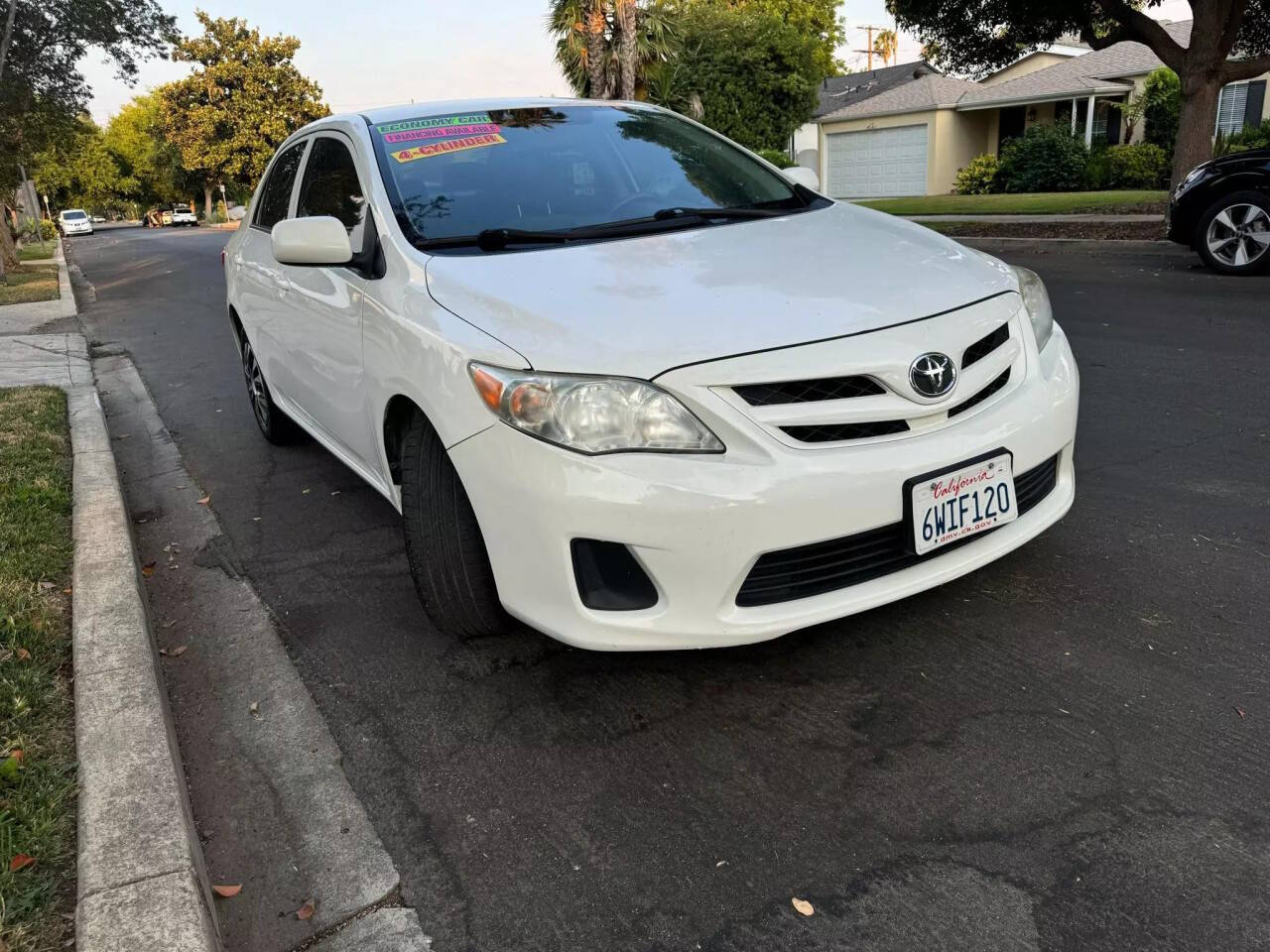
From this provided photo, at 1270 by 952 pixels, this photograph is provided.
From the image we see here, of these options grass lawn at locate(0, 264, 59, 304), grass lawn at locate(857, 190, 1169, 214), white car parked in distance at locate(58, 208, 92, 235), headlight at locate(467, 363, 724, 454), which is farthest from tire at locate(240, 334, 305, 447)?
white car parked in distance at locate(58, 208, 92, 235)

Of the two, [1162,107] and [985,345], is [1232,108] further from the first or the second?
[985,345]

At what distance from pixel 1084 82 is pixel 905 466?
29.5 m

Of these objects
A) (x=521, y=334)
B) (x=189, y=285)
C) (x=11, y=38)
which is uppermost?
(x=11, y=38)

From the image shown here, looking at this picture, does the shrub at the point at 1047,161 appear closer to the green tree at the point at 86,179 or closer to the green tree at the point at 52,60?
the green tree at the point at 52,60

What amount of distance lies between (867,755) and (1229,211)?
9.00 meters

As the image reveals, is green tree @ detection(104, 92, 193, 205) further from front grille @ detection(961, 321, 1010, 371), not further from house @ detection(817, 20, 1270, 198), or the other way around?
front grille @ detection(961, 321, 1010, 371)

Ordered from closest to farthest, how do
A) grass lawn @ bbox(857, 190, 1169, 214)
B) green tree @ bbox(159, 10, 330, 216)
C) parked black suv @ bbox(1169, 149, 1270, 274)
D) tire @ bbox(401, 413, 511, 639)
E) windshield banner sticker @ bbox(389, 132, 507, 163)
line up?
1. tire @ bbox(401, 413, 511, 639)
2. windshield banner sticker @ bbox(389, 132, 507, 163)
3. parked black suv @ bbox(1169, 149, 1270, 274)
4. grass lawn @ bbox(857, 190, 1169, 214)
5. green tree @ bbox(159, 10, 330, 216)

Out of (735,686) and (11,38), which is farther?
(11,38)

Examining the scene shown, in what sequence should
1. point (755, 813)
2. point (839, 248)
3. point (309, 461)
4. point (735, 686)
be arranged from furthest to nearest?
point (309, 461) → point (839, 248) → point (735, 686) → point (755, 813)

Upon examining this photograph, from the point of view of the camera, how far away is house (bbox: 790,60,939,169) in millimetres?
36562

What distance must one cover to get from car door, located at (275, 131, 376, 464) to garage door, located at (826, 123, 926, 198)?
96.0ft

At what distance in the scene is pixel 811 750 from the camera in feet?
8.25

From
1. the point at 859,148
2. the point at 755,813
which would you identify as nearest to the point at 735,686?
the point at 755,813

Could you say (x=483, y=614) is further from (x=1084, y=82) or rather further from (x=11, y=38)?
(x=1084, y=82)
